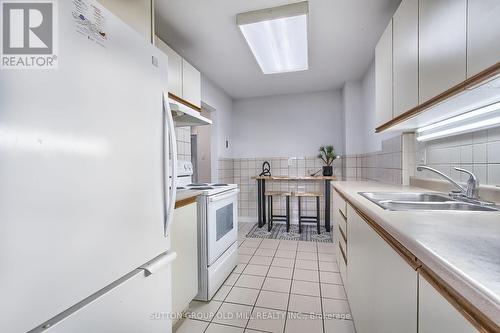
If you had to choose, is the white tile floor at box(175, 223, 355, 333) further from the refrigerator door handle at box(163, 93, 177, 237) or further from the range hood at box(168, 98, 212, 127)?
the range hood at box(168, 98, 212, 127)

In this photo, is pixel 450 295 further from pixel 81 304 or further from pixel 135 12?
pixel 135 12

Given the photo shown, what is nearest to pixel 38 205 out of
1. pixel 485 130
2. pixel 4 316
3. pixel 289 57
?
pixel 4 316

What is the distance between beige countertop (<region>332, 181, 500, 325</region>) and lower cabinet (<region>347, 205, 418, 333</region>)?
0.09 m

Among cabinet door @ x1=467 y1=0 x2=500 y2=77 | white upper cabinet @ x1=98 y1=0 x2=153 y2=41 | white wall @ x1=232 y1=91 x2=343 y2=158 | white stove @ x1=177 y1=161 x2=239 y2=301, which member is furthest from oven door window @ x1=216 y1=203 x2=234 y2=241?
white wall @ x1=232 y1=91 x2=343 y2=158

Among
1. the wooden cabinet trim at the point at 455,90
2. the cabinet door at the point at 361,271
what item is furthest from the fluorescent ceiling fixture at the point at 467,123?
the cabinet door at the point at 361,271

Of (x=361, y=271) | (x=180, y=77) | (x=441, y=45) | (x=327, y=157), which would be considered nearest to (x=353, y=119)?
(x=327, y=157)

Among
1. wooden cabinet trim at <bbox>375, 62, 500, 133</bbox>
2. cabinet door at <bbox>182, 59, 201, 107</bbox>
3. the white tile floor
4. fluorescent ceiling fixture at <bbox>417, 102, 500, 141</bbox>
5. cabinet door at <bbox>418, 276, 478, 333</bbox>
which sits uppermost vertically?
cabinet door at <bbox>182, 59, 201, 107</bbox>

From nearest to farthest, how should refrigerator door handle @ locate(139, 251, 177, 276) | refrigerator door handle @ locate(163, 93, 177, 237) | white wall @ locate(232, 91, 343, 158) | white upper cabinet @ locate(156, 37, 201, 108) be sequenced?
refrigerator door handle @ locate(139, 251, 177, 276), refrigerator door handle @ locate(163, 93, 177, 237), white upper cabinet @ locate(156, 37, 201, 108), white wall @ locate(232, 91, 343, 158)

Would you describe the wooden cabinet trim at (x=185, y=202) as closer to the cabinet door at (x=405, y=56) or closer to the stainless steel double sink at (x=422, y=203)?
the stainless steel double sink at (x=422, y=203)

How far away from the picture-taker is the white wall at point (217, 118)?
3.34 meters

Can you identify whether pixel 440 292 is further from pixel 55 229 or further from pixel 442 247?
pixel 55 229

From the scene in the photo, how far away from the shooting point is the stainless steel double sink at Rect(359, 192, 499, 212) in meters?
1.14

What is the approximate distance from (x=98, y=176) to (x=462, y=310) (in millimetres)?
939

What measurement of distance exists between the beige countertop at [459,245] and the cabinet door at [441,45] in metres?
0.55
